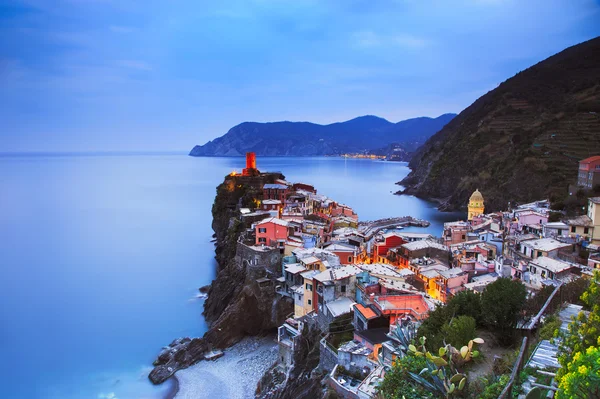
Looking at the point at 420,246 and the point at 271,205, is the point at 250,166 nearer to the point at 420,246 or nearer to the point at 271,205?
the point at 271,205

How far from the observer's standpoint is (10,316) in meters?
25.6

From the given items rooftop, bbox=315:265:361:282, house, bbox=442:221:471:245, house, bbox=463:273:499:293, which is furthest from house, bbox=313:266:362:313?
house, bbox=442:221:471:245

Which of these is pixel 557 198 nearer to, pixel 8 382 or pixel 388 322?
pixel 388 322

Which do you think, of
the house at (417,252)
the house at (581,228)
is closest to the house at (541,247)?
the house at (581,228)

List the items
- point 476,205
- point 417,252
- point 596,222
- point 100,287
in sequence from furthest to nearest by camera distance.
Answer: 1. point 476,205
2. point 100,287
3. point 417,252
4. point 596,222

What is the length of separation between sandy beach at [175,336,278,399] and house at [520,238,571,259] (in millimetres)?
12859

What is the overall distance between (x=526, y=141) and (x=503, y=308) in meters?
47.8

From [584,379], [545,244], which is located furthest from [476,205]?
[584,379]

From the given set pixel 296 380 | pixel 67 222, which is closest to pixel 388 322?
pixel 296 380

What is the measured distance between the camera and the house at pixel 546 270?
53.1 feet

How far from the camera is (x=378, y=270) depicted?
17.5 m

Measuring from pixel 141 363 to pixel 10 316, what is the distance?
11806mm

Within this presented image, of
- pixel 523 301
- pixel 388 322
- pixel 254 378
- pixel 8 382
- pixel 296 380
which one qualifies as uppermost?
pixel 523 301

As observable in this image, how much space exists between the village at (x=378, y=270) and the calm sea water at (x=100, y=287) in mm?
6376
